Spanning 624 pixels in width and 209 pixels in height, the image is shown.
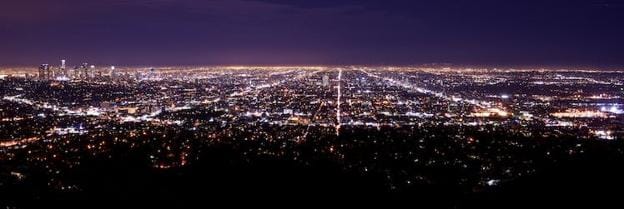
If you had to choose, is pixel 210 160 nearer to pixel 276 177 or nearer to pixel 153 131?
pixel 276 177

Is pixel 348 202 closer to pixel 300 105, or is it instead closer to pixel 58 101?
pixel 300 105

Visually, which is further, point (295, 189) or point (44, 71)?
point (44, 71)

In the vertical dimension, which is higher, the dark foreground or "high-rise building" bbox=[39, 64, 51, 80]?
"high-rise building" bbox=[39, 64, 51, 80]

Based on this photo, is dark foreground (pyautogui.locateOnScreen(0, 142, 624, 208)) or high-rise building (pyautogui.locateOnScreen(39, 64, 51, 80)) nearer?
dark foreground (pyautogui.locateOnScreen(0, 142, 624, 208))

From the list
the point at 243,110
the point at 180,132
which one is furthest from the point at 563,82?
the point at 180,132

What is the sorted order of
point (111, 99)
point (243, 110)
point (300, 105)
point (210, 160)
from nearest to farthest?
point (210, 160), point (243, 110), point (300, 105), point (111, 99)

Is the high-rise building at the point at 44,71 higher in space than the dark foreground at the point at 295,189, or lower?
higher

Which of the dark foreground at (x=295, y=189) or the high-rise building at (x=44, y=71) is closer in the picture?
the dark foreground at (x=295, y=189)

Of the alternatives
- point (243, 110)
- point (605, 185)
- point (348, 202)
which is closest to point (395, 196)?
point (348, 202)

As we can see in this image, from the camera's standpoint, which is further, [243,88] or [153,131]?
[243,88]

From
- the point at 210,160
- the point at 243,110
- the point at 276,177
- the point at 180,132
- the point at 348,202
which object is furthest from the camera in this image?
the point at 243,110
